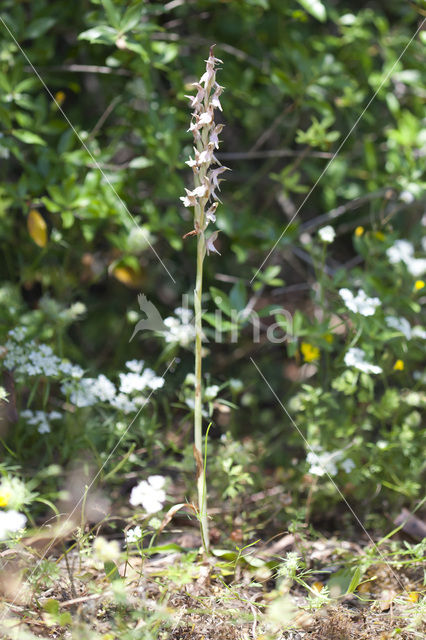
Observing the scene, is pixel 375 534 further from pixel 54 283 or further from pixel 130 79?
pixel 130 79

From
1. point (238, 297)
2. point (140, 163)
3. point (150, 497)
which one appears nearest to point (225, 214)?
point (140, 163)

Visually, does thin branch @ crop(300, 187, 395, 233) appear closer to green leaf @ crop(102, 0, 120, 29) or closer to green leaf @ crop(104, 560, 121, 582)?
green leaf @ crop(102, 0, 120, 29)

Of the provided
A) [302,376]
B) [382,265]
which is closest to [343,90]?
[382,265]

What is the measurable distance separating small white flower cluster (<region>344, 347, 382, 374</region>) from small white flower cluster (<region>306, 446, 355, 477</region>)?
0.83 feet

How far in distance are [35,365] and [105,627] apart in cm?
71

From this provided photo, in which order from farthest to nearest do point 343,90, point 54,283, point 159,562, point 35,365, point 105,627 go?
1. point 343,90
2. point 54,283
3. point 35,365
4. point 159,562
5. point 105,627

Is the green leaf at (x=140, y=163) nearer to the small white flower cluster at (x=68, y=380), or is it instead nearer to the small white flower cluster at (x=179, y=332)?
the small white flower cluster at (x=179, y=332)

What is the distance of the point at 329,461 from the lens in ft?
5.44

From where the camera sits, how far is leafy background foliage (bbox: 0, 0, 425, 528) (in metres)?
1.74

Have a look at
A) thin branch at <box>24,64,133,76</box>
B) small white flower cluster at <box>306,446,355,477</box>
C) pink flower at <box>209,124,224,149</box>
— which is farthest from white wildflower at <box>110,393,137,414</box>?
thin branch at <box>24,64,133,76</box>

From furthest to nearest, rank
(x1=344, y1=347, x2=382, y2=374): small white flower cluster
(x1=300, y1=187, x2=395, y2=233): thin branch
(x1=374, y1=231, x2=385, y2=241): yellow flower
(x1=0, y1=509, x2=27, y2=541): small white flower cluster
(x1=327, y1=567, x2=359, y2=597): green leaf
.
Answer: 1. (x1=300, y1=187, x2=395, y2=233): thin branch
2. (x1=374, y1=231, x2=385, y2=241): yellow flower
3. (x1=344, y1=347, x2=382, y2=374): small white flower cluster
4. (x1=327, y1=567, x2=359, y2=597): green leaf
5. (x1=0, y1=509, x2=27, y2=541): small white flower cluster

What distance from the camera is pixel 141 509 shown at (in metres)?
1.67

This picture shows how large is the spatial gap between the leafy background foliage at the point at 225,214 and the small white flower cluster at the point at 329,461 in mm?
42

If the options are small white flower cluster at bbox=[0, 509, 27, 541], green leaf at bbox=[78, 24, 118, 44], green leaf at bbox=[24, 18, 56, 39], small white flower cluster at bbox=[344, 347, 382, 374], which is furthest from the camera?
green leaf at bbox=[24, 18, 56, 39]
